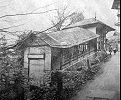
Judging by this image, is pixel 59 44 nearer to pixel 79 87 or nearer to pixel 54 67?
pixel 54 67

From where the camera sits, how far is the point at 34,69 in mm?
16969

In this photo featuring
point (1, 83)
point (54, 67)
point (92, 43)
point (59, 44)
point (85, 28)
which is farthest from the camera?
point (85, 28)

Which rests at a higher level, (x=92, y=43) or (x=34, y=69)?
(x=92, y=43)

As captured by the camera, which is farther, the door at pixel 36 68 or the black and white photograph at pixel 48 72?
the door at pixel 36 68

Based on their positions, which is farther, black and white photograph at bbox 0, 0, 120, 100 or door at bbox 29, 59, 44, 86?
door at bbox 29, 59, 44, 86

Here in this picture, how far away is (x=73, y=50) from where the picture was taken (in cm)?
1902

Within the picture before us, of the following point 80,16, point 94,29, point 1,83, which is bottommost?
point 1,83

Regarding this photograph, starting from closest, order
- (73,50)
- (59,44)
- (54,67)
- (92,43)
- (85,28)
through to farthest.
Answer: (59,44)
(54,67)
(73,50)
(92,43)
(85,28)

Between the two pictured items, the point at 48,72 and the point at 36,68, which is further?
the point at 36,68

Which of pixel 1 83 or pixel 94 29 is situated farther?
pixel 94 29

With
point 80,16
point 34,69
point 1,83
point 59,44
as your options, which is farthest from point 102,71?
point 80,16

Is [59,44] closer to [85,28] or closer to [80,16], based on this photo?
[85,28]

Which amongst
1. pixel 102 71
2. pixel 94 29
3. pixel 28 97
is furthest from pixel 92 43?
pixel 28 97

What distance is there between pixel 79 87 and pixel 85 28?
15240 mm
